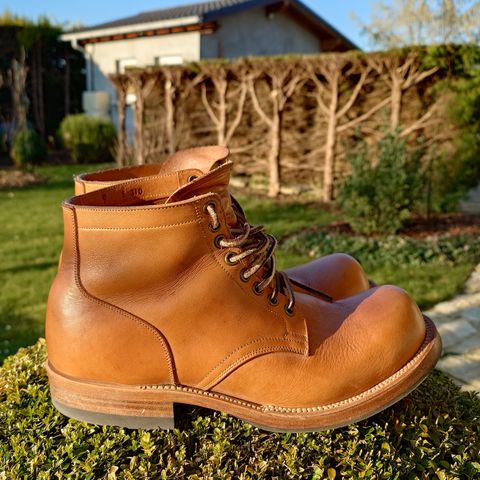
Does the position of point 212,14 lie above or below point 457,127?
above

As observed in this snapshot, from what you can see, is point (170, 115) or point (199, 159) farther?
point (170, 115)

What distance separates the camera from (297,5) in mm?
17484

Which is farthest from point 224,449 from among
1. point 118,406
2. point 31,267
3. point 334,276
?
point 31,267

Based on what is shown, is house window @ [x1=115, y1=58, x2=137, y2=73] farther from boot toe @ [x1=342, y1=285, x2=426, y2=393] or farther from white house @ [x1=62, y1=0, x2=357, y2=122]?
boot toe @ [x1=342, y1=285, x2=426, y2=393]

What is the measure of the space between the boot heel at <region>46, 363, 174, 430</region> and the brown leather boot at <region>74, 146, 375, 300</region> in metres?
0.51

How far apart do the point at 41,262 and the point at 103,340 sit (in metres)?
5.51

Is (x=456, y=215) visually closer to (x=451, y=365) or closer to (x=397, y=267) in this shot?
(x=397, y=267)

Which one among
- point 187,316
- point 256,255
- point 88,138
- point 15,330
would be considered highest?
point 256,255

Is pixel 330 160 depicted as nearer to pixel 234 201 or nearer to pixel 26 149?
pixel 234 201

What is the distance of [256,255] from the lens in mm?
1423

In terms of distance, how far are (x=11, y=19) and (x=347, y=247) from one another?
15976mm

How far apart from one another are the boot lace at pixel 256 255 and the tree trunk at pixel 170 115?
9988 millimetres

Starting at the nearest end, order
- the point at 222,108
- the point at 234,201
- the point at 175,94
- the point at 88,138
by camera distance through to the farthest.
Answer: the point at 234,201, the point at 222,108, the point at 175,94, the point at 88,138

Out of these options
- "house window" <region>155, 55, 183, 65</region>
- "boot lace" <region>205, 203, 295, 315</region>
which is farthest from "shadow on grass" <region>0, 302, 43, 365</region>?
"house window" <region>155, 55, 183, 65</region>
